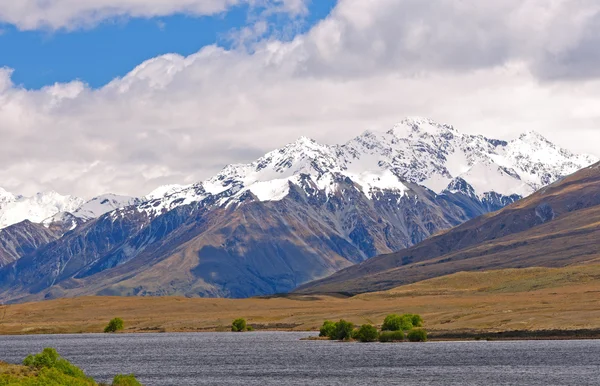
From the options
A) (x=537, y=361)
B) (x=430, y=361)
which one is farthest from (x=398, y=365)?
(x=537, y=361)

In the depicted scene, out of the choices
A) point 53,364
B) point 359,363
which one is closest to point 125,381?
point 53,364

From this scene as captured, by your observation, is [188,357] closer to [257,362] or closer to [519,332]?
[257,362]

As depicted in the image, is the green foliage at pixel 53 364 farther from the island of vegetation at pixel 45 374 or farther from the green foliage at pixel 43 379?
the green foliage at pixel 43 379

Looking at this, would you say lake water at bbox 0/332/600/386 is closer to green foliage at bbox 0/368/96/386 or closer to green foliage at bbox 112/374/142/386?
green foliage at bbox 112/374/142/386

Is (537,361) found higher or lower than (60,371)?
lower

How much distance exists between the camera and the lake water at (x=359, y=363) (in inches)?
4902

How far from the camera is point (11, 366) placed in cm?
9719

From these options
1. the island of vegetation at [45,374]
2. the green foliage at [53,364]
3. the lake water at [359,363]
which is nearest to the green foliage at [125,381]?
the island of vegetation at [45,374]

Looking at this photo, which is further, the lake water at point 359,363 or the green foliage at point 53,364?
the lake water at point 359,363

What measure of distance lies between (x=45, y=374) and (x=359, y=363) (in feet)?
230

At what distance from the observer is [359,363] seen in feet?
493

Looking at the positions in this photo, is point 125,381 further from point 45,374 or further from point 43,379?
point 43,379

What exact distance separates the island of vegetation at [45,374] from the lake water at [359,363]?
26.8 m

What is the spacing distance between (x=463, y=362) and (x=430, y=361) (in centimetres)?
641
